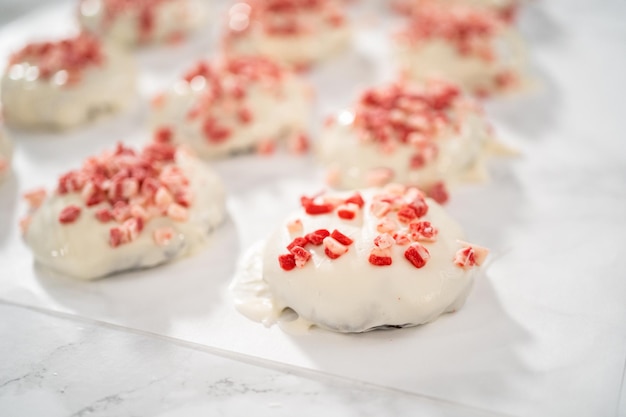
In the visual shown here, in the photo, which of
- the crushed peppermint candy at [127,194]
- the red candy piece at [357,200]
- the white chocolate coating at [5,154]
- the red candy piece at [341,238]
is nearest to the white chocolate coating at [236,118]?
the crushed peppermint candy at [127,194]

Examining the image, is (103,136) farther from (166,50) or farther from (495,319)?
(495,319)

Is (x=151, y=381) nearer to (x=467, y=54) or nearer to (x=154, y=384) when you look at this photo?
(x=154, y=384)

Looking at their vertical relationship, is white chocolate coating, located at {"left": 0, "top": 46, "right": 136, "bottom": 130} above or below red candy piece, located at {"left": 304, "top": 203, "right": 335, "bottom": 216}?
above

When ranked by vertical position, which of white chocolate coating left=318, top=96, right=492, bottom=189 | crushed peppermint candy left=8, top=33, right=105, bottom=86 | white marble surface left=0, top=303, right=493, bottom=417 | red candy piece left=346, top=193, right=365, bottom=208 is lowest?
white marble surface left=0, top=303, right=493, bottom=417

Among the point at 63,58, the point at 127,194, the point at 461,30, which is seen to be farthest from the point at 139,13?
the point at 127,194

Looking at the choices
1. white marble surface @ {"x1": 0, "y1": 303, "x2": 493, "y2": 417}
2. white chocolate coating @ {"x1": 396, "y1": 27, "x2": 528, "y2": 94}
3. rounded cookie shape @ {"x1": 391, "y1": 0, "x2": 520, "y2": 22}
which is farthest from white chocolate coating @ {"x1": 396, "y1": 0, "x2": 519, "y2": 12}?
white marble surface @ {"x1": 0, "y1": 303, "x2": 493, "y2": 417}

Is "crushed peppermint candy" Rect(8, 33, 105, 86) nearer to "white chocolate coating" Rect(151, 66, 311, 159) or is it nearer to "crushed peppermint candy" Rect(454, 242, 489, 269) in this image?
"white chocolate coating" Rect(151, 66, 311, 159)

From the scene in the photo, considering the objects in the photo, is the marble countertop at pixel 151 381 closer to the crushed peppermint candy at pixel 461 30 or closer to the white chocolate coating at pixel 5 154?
the white chocolate coating at pixel 5 154

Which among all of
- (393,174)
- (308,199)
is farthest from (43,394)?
(393,174)
